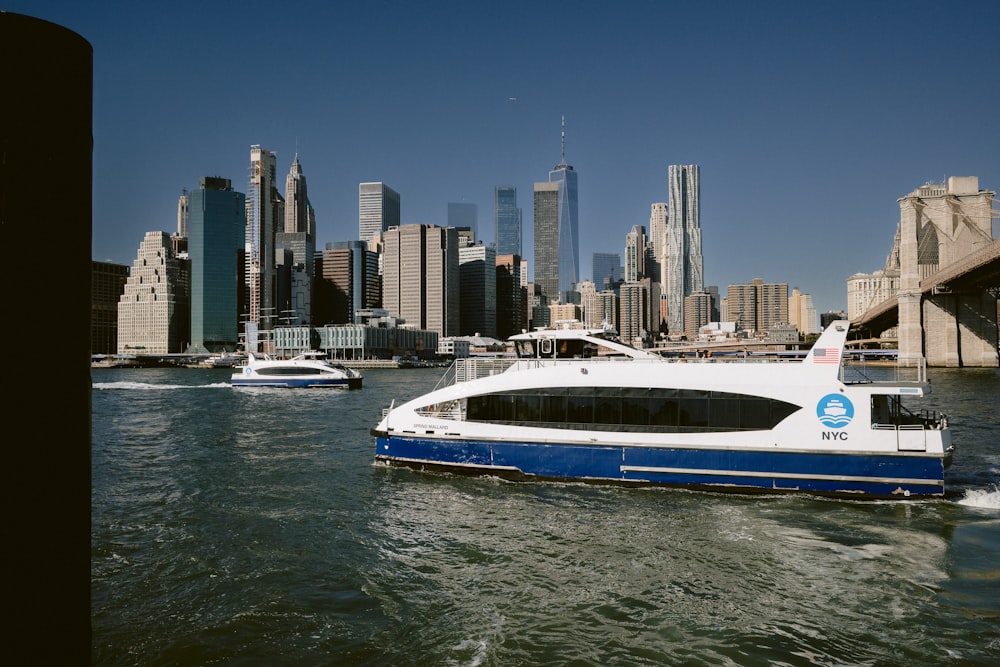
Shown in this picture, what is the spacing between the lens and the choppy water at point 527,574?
9.51m

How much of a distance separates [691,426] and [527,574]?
7.62 meters

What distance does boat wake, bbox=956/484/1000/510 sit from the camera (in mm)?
16406

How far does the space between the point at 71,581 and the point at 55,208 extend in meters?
1.21

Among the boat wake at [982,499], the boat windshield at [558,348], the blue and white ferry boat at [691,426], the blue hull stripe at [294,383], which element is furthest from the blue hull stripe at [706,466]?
the blue hull stripe at [294,383]

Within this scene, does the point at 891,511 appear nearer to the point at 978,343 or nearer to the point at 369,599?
the point at 369,599

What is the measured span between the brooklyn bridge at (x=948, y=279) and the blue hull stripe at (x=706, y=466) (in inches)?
2728

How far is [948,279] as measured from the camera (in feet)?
271

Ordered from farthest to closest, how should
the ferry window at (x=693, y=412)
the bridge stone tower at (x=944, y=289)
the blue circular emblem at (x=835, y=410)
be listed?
the bridge stone tower at (x=944, y=289), the ferry window at (x=693, y=412), the blue circular emblem at (x=835, y=410)

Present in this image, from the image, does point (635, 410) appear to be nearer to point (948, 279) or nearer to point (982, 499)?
point (982, 499)

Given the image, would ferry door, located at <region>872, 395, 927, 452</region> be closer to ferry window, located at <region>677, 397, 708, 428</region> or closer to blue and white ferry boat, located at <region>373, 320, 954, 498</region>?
blue and white ferry boat, located at <region>373, 320, 954, 498</region>

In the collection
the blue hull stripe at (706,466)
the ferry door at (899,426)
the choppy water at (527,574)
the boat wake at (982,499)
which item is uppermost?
the ferry door at (899,426)

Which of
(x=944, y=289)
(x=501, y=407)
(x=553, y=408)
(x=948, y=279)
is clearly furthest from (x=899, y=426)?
(x=944, y=289)

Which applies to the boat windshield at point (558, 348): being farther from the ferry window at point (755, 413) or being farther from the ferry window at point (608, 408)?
the ferry window at point (755, 413)

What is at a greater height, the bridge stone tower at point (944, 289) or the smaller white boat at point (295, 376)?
the bridge stone tower at point (944, 289)
